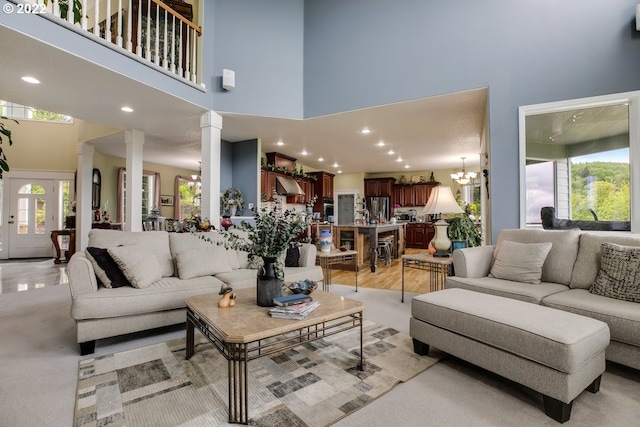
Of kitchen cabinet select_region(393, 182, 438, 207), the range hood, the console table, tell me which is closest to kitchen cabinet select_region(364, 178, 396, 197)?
kitchen cabinet select_region(393, 182, 438, 207)

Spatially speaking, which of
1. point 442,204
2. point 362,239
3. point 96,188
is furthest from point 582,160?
point 96,188

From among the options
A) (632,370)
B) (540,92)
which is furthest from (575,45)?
(632,370)

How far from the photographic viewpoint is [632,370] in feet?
6.64

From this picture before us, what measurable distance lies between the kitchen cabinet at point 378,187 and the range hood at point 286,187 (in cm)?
350

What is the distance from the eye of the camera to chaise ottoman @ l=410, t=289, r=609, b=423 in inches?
59.0

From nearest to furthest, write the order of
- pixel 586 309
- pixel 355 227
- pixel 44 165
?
1. pixel 586 309
2. pixel 355 227
3. pixel 44 165

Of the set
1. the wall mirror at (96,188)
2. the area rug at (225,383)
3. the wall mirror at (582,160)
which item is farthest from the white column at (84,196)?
the wall mirror at (582,160)

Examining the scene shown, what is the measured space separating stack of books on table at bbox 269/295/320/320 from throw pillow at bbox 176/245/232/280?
145cm

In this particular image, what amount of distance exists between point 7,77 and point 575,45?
6178 millimetres

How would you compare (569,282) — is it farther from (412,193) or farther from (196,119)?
(412,193)

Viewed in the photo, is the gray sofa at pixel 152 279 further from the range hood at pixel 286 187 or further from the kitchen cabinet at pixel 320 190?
the kitchen cabinet at pixel 320 190

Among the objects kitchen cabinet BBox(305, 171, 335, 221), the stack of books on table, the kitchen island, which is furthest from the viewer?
kitchen cabinet BBox(305, 171, 335, 221)

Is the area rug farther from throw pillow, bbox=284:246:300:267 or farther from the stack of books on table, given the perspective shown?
throw pillow, bbox=284:246:300:267

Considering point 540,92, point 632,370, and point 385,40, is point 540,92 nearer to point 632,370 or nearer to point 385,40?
point 385,40
